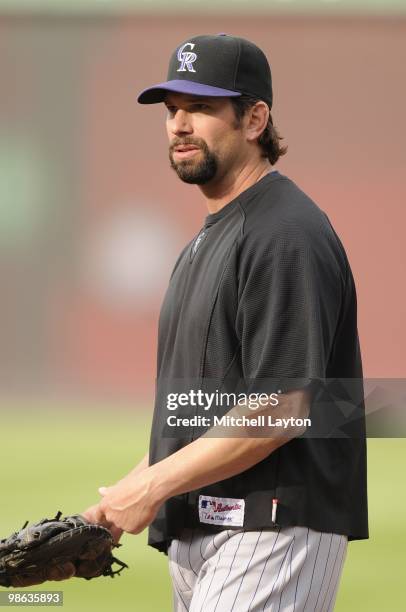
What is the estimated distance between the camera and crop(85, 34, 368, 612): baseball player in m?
2.26

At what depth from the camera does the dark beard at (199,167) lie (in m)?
2.55

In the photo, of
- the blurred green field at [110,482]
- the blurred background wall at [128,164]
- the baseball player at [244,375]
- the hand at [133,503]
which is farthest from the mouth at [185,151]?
the blurred background wall at [128,164]

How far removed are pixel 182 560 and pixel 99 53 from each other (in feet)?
40.5

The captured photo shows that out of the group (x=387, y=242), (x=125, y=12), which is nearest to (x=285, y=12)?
(x=125, y=12)

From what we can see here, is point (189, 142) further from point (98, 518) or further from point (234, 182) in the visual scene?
point (98, 518)

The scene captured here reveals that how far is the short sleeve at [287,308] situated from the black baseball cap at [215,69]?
446mm

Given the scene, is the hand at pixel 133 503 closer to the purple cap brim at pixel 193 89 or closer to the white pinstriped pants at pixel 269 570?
the white pinstriped pants at pixel 269 570

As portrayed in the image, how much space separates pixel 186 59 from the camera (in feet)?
8.48

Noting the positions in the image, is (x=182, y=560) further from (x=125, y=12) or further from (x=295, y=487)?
(x=125, y=12)

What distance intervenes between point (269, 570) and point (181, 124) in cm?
106

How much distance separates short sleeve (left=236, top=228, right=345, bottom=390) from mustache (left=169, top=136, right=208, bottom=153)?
35 centimetres

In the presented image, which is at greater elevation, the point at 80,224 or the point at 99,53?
the point at 99,53

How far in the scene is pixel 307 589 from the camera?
2354mm

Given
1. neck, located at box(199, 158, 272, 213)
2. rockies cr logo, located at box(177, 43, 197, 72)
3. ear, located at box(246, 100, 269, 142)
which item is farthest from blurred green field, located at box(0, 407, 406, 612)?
rockies cr logo, located at box(177, 43, 197, 72)
